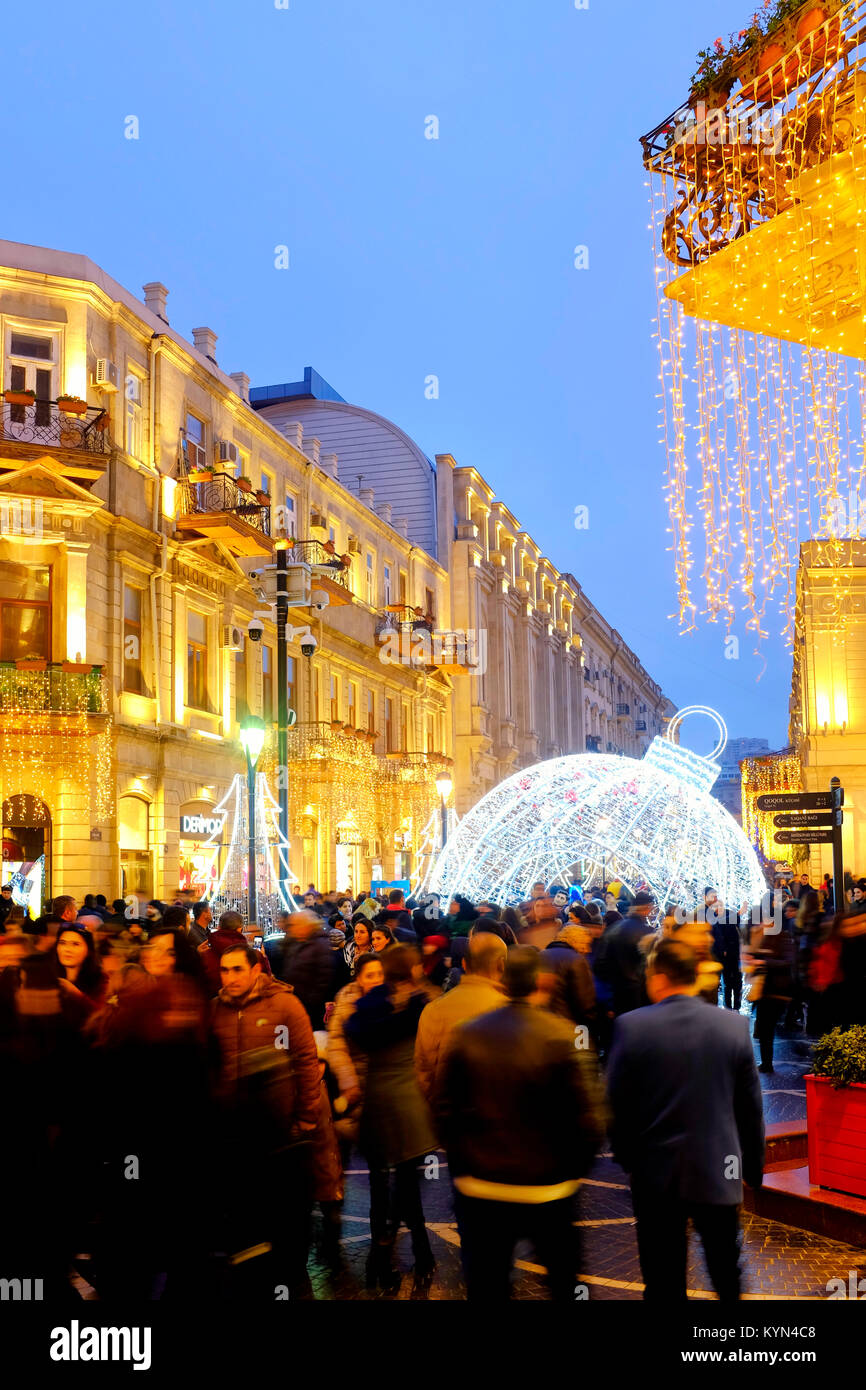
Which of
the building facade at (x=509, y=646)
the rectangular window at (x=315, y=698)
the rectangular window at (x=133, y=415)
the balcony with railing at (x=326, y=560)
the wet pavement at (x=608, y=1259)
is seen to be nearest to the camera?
the wet pavement at (x=608, y=1259)

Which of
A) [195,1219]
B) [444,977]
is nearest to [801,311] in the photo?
[195,1219]

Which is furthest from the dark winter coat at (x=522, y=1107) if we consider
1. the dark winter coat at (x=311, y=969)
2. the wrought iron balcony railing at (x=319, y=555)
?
the wrought iron balcony railing at (x=319, y=555)

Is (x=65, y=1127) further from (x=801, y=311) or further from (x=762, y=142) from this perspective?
(x=762, y=142)

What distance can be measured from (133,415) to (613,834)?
12.9 meters

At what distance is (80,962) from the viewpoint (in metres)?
8.21

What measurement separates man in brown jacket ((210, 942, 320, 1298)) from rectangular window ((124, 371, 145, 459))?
2049 cm

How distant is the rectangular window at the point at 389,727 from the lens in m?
42.2

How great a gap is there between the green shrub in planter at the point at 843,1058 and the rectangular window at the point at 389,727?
112 feet

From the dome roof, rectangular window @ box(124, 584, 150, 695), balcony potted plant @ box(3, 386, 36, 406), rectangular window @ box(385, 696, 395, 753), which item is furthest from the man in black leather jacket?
rectangular window @ box(385, 696, 395, 753)

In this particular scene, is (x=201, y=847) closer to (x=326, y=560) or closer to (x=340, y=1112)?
(x=326, y=560)

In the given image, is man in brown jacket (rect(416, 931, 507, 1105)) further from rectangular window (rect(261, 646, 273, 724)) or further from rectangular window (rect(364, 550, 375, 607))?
rectangular window (rect(364, 550, 375, 607))

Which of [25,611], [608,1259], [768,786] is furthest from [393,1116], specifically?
[768,786]

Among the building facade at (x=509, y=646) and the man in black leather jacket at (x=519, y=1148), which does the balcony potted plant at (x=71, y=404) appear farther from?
the building facade at (x=509, y=646)

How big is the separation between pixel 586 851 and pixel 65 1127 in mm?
17657
